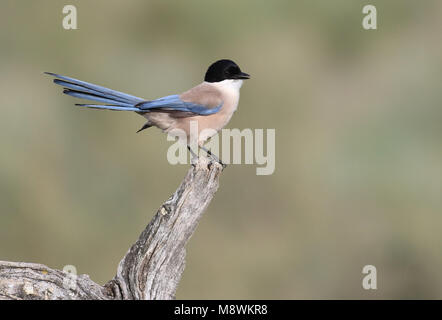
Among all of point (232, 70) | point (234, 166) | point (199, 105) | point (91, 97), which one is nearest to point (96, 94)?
point (91, 97)

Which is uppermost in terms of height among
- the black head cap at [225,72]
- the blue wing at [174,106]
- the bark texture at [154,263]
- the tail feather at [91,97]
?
the black head cap at [225,72]

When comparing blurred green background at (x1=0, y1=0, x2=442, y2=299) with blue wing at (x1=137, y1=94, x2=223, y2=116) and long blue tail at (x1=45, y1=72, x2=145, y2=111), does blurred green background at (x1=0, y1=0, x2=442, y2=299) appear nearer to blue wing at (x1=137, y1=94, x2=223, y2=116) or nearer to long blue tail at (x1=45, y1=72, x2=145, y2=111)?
blue wing at (x1=137, y1=94, x2=223, y2=116)

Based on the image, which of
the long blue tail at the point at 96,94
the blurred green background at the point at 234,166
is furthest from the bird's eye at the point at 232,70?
the blurred green background at the point at 234,166

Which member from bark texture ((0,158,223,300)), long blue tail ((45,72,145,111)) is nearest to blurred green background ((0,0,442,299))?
long blue tail ((45,72,145,111))

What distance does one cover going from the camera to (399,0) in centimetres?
1600

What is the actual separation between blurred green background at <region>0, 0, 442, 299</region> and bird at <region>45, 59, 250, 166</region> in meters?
3.30

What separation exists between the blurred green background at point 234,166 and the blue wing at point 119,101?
3496mm

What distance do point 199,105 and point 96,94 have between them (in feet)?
3.78

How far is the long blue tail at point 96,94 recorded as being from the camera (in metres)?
6.58

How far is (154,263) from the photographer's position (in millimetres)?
6195

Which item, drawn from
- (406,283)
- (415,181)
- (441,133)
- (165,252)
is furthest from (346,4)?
(165,252)

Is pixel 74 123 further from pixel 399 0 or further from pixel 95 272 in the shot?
pixel 399 0

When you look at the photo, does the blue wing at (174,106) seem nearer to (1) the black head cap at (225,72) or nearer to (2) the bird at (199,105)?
(2) the bird at (199,105)

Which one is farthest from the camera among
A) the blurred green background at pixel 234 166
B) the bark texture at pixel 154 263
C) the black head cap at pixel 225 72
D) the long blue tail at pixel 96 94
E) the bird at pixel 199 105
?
the blurred green background at pixel 234 166
